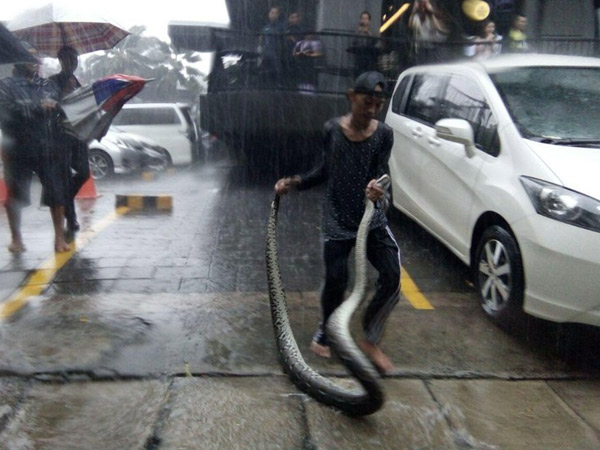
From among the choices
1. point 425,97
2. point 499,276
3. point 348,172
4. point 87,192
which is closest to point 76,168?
point 87,192

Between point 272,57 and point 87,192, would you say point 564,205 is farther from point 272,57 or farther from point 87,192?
point 87,192

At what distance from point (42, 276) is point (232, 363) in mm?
2403

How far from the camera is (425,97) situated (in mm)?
6820

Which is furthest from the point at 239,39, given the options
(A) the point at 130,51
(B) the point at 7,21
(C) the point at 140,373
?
(A) the point at 130,51

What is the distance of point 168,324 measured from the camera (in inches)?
189

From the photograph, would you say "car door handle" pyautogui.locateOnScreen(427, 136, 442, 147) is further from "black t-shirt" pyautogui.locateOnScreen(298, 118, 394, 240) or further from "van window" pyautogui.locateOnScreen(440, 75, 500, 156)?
"black t-shirt" pyautogui.locateOnScreen(298, 118, 394, 240)

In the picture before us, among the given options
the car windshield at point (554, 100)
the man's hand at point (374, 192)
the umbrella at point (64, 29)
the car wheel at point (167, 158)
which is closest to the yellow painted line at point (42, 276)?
the umbrella at point (64, 29)

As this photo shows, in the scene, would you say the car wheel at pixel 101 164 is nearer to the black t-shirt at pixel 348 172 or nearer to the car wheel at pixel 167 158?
the car wheel at pixel 167 158

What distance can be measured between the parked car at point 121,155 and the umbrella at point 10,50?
7.05 m

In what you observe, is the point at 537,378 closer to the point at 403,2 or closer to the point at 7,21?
the point at 7,21

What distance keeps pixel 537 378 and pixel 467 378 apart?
420mm

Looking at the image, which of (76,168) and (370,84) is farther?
(76,168)

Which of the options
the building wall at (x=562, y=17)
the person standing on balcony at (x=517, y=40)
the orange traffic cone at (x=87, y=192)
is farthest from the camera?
the building wall at (x=562, y=17)

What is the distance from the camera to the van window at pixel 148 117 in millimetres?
16203
